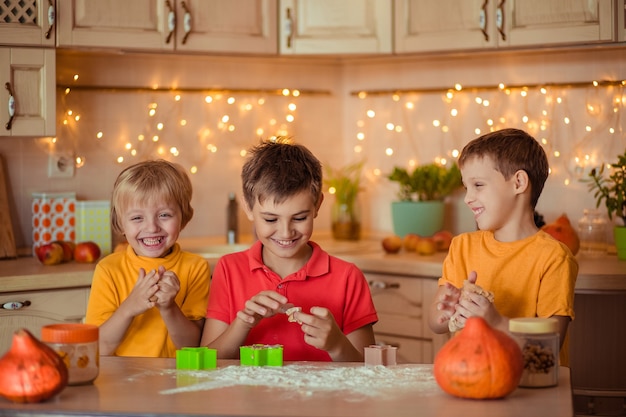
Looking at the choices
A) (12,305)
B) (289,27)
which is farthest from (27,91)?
(289,27)

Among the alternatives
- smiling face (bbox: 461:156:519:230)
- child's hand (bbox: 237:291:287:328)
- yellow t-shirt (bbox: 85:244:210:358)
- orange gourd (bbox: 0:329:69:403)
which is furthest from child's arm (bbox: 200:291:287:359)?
smiling face (bbox: 461:156:519:230)

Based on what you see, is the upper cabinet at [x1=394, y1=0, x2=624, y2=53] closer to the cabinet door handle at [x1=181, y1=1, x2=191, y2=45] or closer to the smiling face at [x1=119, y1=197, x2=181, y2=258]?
the cabinet door handle at [x1=181, y1=1, x2=191, y2=45]

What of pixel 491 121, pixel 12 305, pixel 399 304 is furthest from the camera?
pixel 491 121

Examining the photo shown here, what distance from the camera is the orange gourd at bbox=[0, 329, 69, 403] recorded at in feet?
5.16

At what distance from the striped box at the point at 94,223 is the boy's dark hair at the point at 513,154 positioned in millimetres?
1697

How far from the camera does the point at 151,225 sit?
7.50ft

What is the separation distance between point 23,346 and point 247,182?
0.72m

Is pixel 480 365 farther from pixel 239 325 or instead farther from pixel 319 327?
pixel 239 325

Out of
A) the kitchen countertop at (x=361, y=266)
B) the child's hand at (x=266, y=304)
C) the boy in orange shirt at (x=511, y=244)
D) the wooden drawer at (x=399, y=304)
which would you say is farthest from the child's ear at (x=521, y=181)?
the wooden drawer at (x=399, y=304)

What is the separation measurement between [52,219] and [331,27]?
1.26 meters

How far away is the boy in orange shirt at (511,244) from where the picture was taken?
215cm

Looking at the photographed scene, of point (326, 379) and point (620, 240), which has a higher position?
point (620, 240)

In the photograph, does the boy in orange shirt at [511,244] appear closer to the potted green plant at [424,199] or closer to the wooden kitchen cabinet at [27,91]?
the potted green plant at [424,199]

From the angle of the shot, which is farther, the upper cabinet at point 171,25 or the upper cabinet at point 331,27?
the upper cabinet at point 331,27
